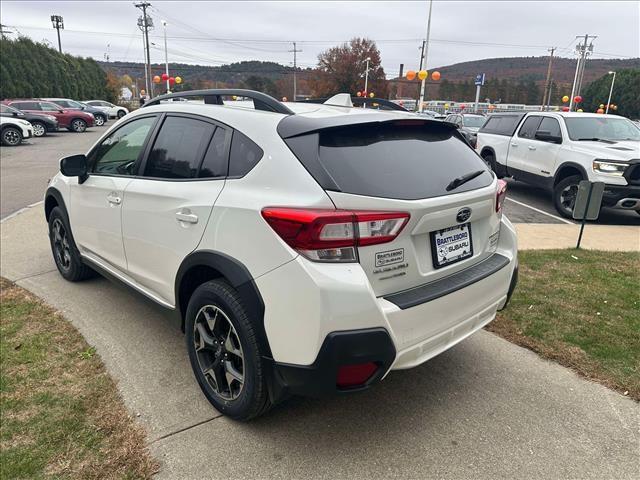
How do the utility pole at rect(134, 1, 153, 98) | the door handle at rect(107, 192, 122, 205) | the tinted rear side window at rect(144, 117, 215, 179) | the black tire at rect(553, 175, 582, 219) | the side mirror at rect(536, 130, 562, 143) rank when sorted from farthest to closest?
the utility pole at rect(134, 1, 153, 98) → the side mirror at rect(536, 130, 562, 143) → the black tire at rect(553, 175, 582, 219) → the door handle at rect(107, 192, 122, 205) → the tinted rear side window at rect(144, 117, 215, 179)

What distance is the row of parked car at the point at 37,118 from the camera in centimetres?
1902

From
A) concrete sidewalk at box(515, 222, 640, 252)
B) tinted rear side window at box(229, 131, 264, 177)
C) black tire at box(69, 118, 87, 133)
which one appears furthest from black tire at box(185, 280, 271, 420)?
Result: black tire at box(69, 118, 87, 133)

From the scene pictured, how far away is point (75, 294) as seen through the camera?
449cm

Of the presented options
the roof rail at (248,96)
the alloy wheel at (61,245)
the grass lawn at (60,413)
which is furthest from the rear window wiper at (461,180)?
the alloy wheel at (61,245)

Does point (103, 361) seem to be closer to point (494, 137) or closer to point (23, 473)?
point (23, 473)

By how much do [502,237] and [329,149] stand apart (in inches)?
57.3

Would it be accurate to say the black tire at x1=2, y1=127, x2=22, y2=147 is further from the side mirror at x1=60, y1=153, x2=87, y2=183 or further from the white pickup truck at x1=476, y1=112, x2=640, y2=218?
the side mirror at x1=60, y1=153, x2=87, y2=183

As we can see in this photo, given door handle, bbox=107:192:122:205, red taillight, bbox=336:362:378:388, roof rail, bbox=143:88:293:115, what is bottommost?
red taillight, bbox=336:362:378:388

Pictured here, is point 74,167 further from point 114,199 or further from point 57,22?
point 57,22

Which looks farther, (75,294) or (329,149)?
(75,294)

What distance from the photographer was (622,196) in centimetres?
763

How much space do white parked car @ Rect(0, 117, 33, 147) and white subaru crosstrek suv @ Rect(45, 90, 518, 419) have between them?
63.9ft

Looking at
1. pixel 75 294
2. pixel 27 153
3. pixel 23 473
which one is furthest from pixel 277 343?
pixel 27 153

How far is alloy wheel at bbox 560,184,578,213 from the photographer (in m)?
8.52
